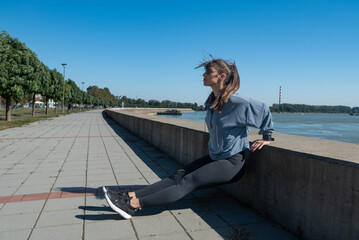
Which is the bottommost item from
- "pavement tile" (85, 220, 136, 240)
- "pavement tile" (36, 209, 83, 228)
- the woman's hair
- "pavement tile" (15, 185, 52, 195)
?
"pavement tile" (15, 185, 52, 195)

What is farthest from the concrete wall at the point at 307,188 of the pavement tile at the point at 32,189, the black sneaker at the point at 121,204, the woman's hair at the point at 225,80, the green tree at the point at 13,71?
the green tree at the point at 13,71

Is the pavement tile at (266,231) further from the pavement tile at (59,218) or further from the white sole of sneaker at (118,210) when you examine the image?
the pavement tile at (59,218)

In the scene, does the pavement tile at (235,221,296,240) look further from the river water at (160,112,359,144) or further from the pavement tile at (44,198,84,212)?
the river water at (160,112,359,144)

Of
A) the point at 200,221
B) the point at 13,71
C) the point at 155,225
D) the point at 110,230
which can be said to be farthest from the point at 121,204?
the point at 13,71

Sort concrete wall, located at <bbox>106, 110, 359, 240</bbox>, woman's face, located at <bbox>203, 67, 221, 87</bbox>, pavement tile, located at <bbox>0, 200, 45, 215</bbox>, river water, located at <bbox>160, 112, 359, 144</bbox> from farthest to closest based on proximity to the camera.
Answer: river water, located at <bbox>160, 112, 359, 144</bbox> < pavement tile, located at <bbox>0, 200, 45, 215</bbox> < woman's face, located at <bbox>203, 67, 221, 87</bbox> < concrete wall, located at <bbox>106, 110, 359, 240</bbox>

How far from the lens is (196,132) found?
5.14 meters

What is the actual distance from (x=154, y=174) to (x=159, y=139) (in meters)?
2.95

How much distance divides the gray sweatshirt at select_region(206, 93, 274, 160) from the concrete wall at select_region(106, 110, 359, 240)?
335 mm

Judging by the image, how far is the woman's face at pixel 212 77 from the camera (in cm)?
294

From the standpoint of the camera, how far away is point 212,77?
295 cm

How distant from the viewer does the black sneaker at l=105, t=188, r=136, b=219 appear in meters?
2.85

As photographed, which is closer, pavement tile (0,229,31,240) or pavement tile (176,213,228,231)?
pavement tile (0,229,31,240)

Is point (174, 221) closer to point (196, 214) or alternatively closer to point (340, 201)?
point (196, 214)

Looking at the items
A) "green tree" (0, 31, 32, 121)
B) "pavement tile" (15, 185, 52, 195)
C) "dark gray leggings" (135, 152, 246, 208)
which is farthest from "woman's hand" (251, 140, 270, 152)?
"green tree" (0, 31, 32, 121)
